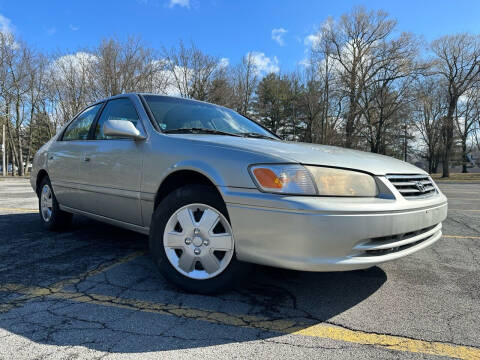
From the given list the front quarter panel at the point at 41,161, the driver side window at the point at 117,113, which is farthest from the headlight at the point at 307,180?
the front quarter panel at the point at 41,161

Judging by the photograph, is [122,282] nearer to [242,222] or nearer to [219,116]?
[242,222]

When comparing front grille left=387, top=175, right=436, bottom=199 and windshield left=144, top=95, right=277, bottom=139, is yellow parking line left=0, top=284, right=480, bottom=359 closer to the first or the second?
front grille left=387, top=175, right=436, bottom=199

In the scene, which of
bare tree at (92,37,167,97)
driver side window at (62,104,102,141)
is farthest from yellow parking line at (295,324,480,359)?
bare tree at (92,37,167,97)

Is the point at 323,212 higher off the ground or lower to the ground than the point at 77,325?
higher

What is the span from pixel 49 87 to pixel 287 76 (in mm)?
22908

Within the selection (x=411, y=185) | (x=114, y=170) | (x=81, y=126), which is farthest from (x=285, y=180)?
(x=81, y=126)

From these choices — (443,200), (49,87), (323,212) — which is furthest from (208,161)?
(49,87)

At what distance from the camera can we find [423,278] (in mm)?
2855

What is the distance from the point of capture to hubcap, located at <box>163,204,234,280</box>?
2301mm

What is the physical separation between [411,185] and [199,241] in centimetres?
155

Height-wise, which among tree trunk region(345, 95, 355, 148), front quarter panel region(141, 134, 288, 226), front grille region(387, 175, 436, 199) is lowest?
front grille region(387, 175, 436, 199)

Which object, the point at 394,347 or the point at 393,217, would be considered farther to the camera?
the point at 393,217

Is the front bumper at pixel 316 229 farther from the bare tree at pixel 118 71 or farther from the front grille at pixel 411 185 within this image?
the bare tree at pixel 118 71

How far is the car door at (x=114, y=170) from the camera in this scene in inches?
115
